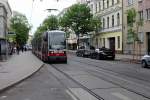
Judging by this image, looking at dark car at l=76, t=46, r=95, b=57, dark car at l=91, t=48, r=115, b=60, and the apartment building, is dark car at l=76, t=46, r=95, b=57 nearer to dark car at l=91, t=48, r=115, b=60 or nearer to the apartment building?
dark car at l=91, t=48, r=115, b=60

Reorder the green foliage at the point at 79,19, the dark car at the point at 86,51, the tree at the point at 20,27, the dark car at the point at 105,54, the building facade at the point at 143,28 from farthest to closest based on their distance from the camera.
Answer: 1. the tree at the point at 20,27
2. the green foliage at the point at 79,19
3. the dark car at the point at 86,51
4. the building facade at the point at 143,28
5. the dark car at the point at 105,54

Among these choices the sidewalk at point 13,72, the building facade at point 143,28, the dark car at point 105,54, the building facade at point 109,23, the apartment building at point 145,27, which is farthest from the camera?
the building facade at point 109,23

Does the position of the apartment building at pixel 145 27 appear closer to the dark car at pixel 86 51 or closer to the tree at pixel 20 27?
the dark car at pixel 86 51

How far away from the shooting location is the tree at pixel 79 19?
74.9 meters

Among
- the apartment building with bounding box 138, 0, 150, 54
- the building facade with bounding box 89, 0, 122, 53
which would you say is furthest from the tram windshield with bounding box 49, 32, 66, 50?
the building facade with bounding box 89, 0, 122, 53

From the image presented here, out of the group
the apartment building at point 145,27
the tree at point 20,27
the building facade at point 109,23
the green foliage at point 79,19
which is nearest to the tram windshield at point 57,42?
the apartment building at point 145,27

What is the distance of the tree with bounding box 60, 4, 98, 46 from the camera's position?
74.9 m

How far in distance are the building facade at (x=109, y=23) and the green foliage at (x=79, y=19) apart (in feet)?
6.90

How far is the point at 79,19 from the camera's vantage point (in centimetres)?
7506

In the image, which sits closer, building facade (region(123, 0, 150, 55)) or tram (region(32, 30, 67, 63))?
tram (region(32, 30, 67, 63))

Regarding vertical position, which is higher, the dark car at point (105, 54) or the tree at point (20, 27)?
the tree at point (20, 27)

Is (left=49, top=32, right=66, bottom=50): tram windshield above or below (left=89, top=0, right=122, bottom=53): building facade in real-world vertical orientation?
below

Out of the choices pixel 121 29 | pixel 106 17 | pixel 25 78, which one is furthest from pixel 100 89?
pixel 106 17

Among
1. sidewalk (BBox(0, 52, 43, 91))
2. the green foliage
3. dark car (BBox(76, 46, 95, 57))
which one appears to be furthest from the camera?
the green foliage
